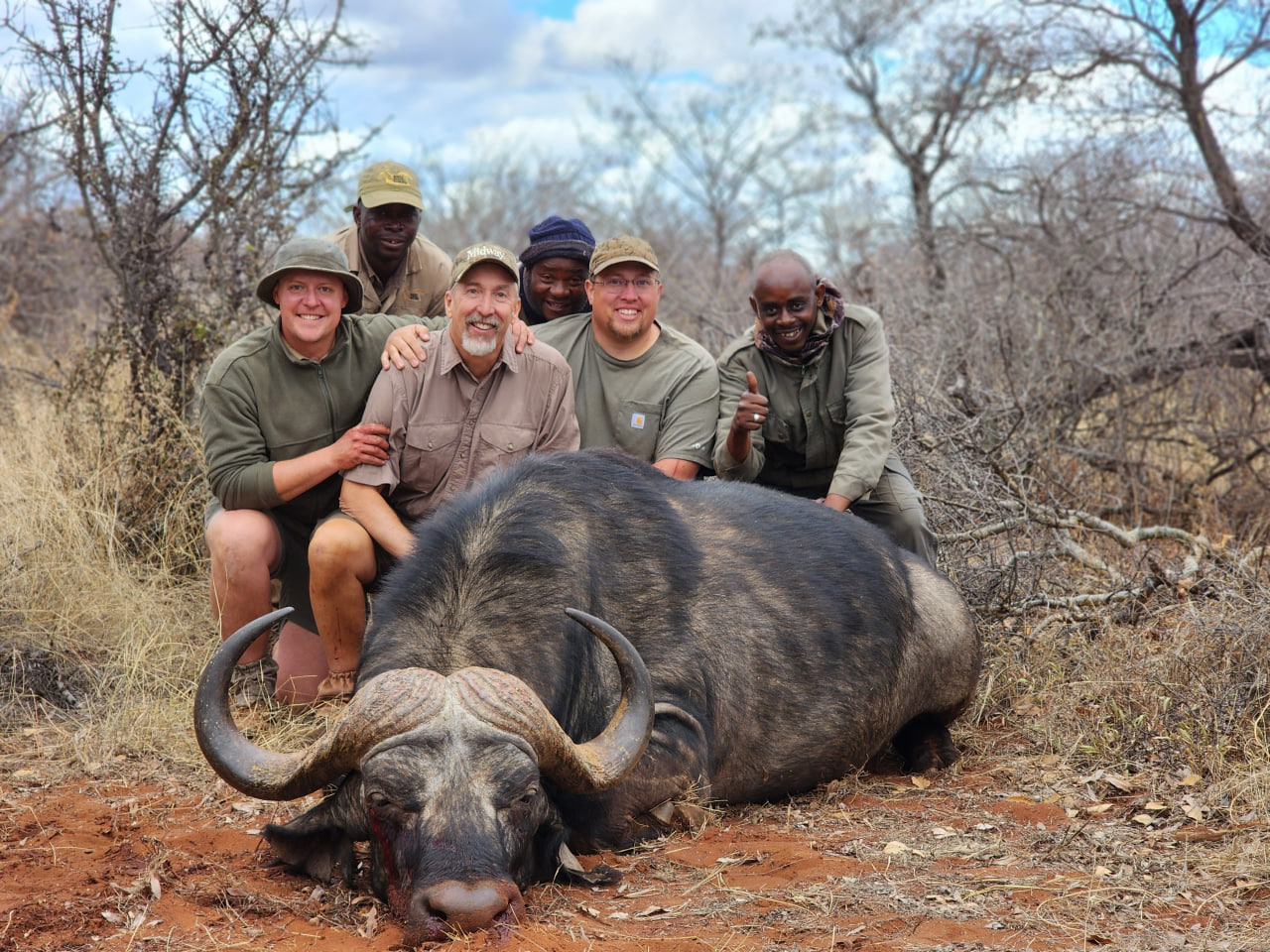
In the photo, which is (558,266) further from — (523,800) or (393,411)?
(523,800)

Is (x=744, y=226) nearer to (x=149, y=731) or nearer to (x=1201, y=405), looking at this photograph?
(x=1201, y=405)

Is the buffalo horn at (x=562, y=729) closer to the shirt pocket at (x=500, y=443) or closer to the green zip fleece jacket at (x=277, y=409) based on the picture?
the shirt pocket at (x=500, y=443)

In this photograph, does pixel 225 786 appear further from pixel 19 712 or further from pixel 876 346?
pixel 876 346

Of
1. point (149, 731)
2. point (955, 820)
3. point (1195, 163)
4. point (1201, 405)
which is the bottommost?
point (955, 820)

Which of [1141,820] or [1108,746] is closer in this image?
[1141,820]

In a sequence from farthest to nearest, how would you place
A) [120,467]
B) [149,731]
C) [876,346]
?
[120,467] → [876,346] → [149,731]

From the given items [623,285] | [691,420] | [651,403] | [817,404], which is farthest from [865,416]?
[623,285]

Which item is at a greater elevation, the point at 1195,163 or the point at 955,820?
the point at 1195,163

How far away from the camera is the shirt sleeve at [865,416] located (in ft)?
20.4

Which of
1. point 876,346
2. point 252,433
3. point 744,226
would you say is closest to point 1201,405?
Answer: point 876,346

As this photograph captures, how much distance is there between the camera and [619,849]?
4465mm

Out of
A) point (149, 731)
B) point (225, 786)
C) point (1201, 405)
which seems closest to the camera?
point (225, 786)

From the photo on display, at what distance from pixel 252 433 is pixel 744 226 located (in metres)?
20.9

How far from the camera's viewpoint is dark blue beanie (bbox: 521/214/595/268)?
24.3ft
